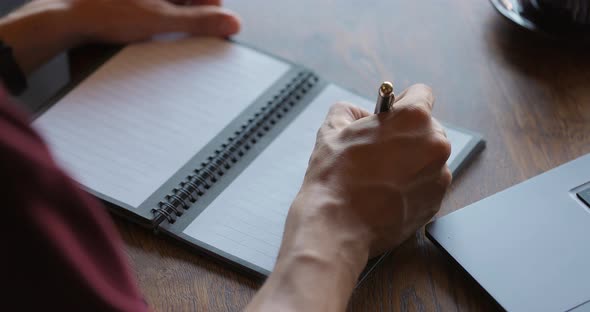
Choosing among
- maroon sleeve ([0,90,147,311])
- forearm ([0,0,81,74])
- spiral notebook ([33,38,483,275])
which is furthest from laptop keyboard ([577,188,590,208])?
forearm ([0,0,81,74])

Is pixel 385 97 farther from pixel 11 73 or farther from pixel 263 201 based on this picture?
pixel 11 73

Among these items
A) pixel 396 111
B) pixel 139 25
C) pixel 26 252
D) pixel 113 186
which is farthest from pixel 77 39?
pixel 26 252

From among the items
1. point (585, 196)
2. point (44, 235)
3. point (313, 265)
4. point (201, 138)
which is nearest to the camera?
point (44, 235)

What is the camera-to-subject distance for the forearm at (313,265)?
596 millimetres

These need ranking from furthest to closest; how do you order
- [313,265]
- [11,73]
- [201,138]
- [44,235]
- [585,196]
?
[11,73] < [201,138] < [585,196] < [313,265] < [44,235]

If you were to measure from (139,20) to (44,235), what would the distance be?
66 cm

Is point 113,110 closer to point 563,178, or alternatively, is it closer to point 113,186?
point 113,186

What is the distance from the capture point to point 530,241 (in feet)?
2.22

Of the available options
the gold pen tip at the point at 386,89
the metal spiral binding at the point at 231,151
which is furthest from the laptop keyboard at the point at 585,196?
the metal spiral binding at the point at 231,151

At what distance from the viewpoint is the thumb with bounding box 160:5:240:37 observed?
1.00 metres

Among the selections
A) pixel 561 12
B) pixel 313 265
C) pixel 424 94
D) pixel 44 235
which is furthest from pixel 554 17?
pixel 44 235

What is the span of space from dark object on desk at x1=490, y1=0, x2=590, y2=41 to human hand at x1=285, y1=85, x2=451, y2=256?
34cm

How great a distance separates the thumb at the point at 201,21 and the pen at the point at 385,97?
0.38 meters

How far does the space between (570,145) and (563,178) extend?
93 mm
